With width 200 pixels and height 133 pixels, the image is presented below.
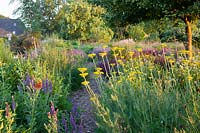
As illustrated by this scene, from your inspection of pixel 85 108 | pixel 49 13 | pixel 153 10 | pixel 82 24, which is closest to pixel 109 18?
pixel 153 10

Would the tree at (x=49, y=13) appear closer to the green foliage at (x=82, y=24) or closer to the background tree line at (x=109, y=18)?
the background tree line at (x=109, y=18)

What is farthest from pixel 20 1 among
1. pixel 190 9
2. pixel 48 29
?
pixel 190 9

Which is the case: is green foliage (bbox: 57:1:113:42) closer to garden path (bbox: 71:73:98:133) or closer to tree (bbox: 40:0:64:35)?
tree (bbox: 40:0:64:35)

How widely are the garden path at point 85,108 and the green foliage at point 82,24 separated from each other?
2422 centimetres

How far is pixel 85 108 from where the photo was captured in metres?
4.99

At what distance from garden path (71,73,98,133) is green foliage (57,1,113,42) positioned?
2422cm

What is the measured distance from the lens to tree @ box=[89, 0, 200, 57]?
8367 mm

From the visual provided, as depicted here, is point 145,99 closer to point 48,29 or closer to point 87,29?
point 87,29

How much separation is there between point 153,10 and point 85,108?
529 cm

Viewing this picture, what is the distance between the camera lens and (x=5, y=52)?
654 centimetres

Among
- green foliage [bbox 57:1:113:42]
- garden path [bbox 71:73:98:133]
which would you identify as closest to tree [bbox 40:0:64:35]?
green foliage [bbox 57:1:113:42]

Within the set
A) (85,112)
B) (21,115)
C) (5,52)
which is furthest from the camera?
(5,52)

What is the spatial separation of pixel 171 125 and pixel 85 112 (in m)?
2.26

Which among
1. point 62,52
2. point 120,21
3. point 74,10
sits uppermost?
point 74,10
